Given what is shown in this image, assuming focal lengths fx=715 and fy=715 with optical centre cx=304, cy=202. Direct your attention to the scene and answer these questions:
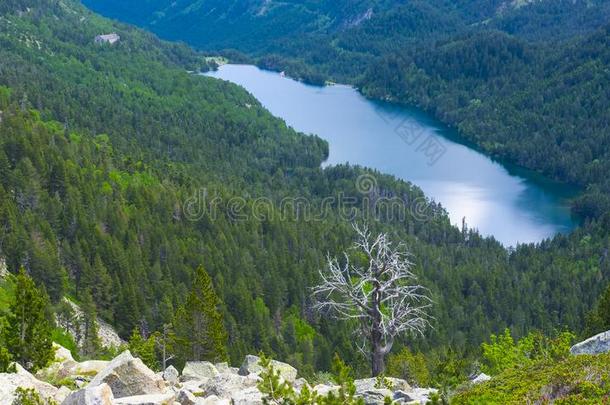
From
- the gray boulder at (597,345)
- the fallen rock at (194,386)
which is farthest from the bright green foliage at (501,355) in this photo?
the fallen rock at (194,386)


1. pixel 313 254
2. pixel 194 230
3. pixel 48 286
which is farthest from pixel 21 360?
pixel 313 254

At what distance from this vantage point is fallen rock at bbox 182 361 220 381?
34688 millimetres

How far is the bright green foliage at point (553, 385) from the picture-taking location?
21.5 metres

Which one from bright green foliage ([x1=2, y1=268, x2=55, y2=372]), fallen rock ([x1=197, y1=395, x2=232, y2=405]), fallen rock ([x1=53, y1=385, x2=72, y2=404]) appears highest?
bright green foliage ([x1=2, y1=268, x2=55, y2=372])

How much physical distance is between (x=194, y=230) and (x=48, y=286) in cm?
4060

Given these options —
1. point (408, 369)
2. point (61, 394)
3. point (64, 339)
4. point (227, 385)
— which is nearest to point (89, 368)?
point (61, 394)

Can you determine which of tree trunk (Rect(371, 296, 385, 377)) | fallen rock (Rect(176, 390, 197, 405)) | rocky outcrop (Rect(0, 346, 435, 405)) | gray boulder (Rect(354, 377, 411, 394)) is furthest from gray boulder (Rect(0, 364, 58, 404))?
tree trunk (Rect(371, 296, 385, 377))

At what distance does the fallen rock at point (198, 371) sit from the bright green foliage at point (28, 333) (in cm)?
640

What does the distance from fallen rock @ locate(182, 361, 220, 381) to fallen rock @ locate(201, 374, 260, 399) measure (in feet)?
14.9

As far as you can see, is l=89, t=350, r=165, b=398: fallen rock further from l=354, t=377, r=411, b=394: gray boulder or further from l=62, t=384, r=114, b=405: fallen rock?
l=354, t=377, r=411, b=394: gray boulder

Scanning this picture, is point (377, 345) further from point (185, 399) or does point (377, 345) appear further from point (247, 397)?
point (185, 399)

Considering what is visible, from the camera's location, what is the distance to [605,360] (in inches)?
959

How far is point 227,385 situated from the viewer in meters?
29.2

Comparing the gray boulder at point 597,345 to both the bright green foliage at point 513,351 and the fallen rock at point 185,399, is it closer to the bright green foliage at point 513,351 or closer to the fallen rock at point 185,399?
the bright green foliage at point 513,351
